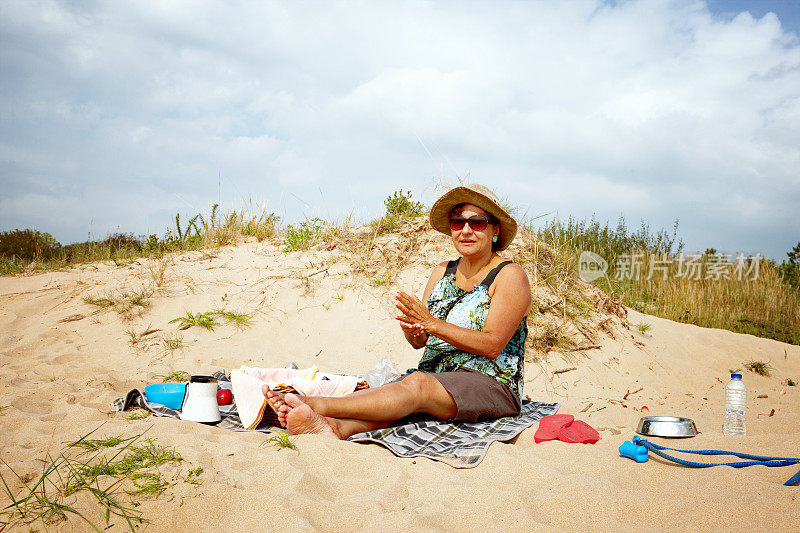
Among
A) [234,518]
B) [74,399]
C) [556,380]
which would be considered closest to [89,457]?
[234,518]

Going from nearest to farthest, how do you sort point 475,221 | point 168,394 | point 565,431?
point 565,431, point 168,394, point 475,221

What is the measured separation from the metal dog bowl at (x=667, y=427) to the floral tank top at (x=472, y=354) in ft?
3.01

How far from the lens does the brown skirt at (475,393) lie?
3.50 meters

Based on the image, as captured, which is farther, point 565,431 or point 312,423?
point 565,431

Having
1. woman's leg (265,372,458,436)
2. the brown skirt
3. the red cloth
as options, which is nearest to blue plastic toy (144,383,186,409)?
woman's leg (265,372,458,436)

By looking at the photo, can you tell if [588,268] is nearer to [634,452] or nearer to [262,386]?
[634,452]

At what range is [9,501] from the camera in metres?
2.25

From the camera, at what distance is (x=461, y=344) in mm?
3395

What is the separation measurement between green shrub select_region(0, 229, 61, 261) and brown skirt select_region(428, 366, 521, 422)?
9.18 metres

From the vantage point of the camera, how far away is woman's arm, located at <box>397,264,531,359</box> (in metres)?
3.34

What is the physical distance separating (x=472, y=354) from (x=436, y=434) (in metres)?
0.65

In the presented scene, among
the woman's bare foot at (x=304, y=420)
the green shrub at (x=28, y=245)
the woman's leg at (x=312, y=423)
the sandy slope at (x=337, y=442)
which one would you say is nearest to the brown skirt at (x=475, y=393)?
the sandy slope at (x=337, y=442)

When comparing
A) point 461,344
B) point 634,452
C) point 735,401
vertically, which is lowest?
point 634,452

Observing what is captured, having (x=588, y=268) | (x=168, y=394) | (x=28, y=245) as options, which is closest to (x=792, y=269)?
(x=588, y=268)
